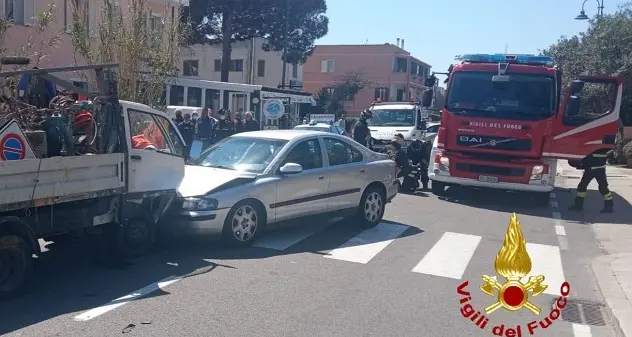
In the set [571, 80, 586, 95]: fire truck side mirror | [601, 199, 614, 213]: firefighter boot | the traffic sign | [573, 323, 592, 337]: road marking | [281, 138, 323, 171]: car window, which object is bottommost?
[573, 323, 592, 337]: road marking

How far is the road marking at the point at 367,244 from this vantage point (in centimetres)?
874

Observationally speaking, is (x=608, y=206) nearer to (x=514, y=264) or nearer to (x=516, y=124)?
(x=516, y=124)

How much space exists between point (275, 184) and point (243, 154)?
83 cm

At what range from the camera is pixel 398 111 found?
24.3 metres

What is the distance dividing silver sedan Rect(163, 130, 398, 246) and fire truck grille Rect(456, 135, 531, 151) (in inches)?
143

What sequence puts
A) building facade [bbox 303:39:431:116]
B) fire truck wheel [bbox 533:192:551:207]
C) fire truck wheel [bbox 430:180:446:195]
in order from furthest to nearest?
building facade [bbox 303:39:431:116] < fire truck wheel [bbox 430:180:446:195] < fire truck wheel [bbox 533:192:551:207]

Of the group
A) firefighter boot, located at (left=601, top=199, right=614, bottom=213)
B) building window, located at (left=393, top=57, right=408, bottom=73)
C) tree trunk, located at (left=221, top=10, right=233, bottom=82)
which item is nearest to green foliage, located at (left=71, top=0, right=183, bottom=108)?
firefighter boot, located at (left=601, top=199, right=614, bottom=213)

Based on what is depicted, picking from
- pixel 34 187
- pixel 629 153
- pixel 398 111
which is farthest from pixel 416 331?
pixel 629 153

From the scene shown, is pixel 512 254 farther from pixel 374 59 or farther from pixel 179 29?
pixel 374 59

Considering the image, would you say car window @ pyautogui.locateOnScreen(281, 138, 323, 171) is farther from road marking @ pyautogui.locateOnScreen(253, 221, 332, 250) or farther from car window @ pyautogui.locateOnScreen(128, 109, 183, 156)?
car window @ pyautogui.locateOnScreen(128, 109, 183, 156)

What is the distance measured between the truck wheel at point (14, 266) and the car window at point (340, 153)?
4.90 m

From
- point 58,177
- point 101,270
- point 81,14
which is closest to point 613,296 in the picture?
point 101,270

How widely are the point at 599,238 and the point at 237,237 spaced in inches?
244

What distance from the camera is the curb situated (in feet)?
20.1
